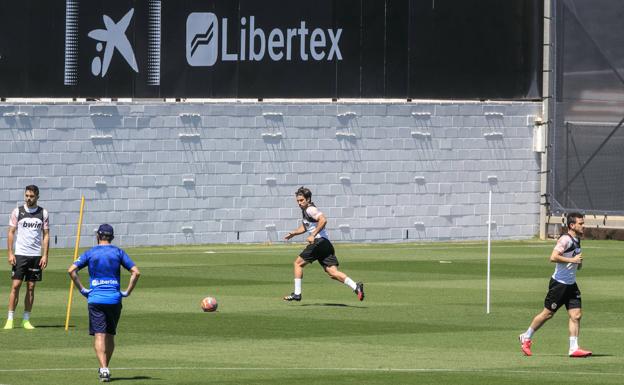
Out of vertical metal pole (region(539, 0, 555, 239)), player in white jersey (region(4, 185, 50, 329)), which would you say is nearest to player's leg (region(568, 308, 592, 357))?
player in white jersey (region(4, 185, 50, 329))

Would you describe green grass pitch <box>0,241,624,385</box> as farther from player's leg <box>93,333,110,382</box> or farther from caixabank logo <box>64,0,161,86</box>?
caixabank logo <box>64,0,161,86</box>

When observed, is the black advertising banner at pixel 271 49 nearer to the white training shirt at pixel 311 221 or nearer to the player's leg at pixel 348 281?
the white training shirt at pixel 311 221

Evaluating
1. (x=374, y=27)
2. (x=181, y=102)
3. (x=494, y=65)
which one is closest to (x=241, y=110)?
(x=181, y=102)

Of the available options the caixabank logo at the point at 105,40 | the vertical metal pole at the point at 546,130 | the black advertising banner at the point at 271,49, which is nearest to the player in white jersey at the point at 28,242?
the black advertising banner at the point at 271,49

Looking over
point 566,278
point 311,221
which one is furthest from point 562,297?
point 311,221

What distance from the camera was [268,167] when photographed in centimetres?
4422

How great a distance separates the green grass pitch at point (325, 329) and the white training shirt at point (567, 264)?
997 millimetres

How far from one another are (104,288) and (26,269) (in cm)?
621

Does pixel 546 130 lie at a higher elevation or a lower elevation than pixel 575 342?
higher

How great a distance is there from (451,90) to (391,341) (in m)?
25.1

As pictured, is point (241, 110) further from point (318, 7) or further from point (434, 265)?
point (434, 265)

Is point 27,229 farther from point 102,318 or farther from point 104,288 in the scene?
point 102,318

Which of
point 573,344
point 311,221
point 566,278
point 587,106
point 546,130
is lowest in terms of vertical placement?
point 573,344

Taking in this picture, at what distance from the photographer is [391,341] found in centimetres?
2242
